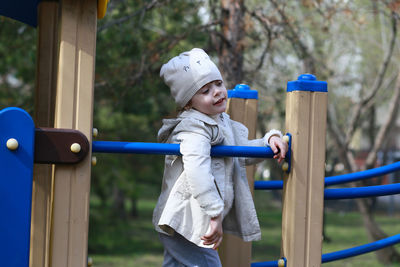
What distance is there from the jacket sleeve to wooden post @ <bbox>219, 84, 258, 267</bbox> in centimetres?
73

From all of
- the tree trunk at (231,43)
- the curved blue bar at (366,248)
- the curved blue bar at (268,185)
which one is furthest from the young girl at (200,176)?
the tree trunk at (231,43)

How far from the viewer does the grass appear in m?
9.20

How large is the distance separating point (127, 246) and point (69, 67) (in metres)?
10.0

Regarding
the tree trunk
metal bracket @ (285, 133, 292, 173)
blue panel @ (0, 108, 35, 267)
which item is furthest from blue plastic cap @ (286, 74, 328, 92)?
the tree trunk

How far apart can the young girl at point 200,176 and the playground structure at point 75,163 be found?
101 millimetres

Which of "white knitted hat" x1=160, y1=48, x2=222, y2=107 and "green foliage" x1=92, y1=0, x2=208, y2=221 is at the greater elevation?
"green foliage" x1=92, y1=0, x2=208, y2=221

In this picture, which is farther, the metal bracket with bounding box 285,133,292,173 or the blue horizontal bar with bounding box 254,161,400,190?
the blue horizontal bar with bounding box 254,161,400,190

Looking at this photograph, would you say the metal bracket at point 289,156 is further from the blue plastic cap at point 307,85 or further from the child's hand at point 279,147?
the blue plastic cap at point 307,85

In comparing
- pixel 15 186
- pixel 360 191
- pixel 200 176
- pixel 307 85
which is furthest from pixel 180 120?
pixel 360 191

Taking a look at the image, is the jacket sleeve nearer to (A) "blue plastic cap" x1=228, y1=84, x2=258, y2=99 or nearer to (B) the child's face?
(B) the child's face

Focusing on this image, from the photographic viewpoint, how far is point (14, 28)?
18.7 feet

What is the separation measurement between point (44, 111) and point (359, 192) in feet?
4.89

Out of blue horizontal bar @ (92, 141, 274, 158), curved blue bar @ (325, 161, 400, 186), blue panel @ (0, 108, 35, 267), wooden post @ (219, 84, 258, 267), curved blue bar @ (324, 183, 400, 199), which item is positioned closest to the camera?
blue panel @ (0, 108, 35, 267)

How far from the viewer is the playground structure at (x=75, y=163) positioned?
70.1 inches
